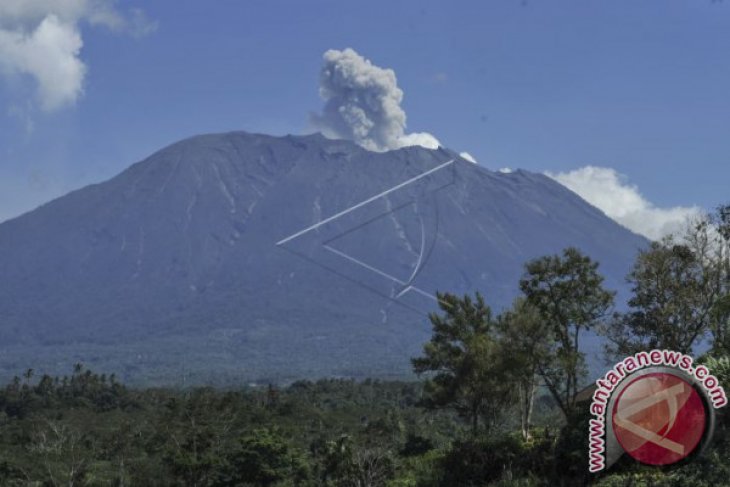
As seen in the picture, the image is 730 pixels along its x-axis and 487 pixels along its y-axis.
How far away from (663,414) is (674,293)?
17233 mm

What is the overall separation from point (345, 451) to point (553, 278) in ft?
89.3

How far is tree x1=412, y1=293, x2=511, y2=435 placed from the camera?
146 feet

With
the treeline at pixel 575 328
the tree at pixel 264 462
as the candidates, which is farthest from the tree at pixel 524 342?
the tree at pixel 264 462

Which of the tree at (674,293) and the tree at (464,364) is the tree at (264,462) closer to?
the tree at (464,364)

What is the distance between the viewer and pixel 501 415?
50.0 m

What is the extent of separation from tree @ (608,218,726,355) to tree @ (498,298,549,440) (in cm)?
328

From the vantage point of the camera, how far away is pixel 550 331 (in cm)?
3797

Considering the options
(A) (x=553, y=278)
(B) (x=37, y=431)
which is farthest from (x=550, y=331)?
(B) (x=37, y=431)

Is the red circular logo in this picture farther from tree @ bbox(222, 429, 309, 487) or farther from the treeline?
tree @ bbox(222, 429, 309, 487)

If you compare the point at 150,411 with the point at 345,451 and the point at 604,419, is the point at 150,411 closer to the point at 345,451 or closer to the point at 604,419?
the point at 345,451

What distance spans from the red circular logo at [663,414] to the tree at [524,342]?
673 inches

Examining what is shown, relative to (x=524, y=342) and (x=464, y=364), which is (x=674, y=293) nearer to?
(x=524, y=342)

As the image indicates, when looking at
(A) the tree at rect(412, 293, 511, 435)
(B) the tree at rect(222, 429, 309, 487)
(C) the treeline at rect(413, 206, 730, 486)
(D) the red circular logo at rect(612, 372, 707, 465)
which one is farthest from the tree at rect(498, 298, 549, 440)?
(B) the tree at rect(222, 429, 309, 487)

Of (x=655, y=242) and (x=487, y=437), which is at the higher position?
(x=655, y=242)
